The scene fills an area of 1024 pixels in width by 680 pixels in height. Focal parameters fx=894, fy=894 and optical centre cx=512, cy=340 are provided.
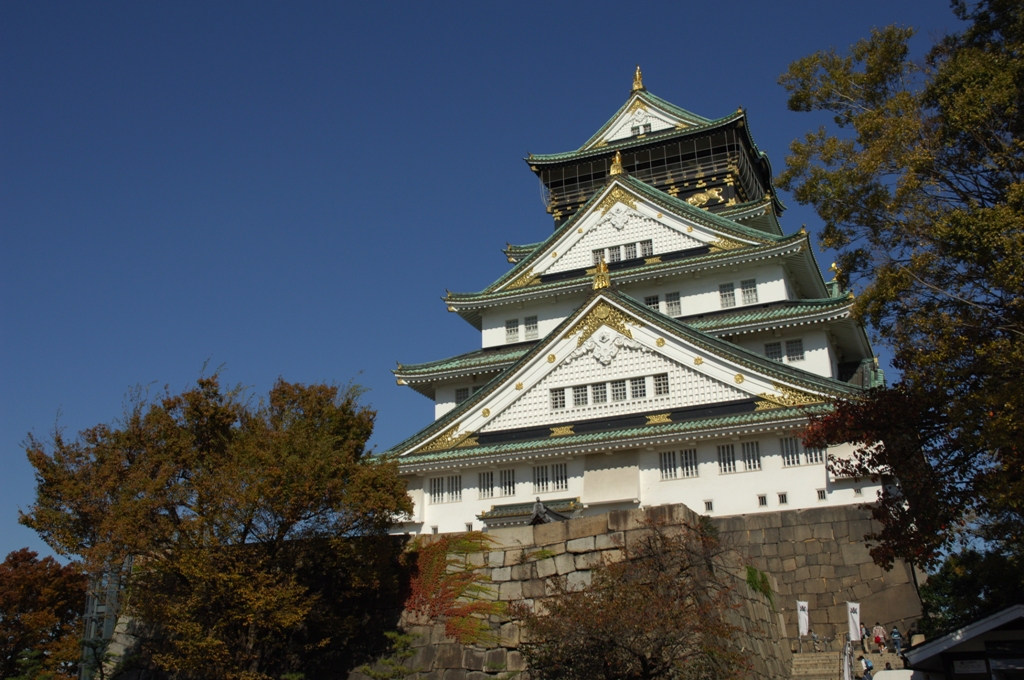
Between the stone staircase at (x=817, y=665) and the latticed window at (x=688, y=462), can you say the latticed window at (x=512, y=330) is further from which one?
the stone staircase at (x=817, y=665)

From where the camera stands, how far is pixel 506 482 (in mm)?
28375

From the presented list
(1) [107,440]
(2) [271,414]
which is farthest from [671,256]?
(1) [107,440]

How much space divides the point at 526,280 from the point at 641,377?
930 centimetres

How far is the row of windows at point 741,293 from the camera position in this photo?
32469mm

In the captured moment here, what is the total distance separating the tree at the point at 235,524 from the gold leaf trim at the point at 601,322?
39.4ft

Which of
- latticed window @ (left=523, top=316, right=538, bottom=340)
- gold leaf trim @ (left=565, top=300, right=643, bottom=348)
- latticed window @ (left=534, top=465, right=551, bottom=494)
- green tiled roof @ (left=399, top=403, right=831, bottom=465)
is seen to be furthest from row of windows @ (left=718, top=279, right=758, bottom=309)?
latticed window @ (left=534, top=465, right=551, bottom=494)

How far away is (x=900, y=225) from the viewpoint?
14016mm

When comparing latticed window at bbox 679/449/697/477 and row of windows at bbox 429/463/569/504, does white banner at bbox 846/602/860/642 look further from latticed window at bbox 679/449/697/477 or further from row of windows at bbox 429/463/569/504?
row of windows at bbox 429/463/569/504

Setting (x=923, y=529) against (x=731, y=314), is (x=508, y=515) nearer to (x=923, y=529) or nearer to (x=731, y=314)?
(x=731, y=314)

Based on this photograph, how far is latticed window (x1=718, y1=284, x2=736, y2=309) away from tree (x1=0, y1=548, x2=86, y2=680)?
2261 cm

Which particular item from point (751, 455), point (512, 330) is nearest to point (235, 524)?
point (751, 455)

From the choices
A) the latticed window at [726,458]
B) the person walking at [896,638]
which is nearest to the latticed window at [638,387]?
the latticed window at [726,458]

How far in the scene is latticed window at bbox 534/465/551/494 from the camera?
91.4 ft

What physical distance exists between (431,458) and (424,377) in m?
5.77
